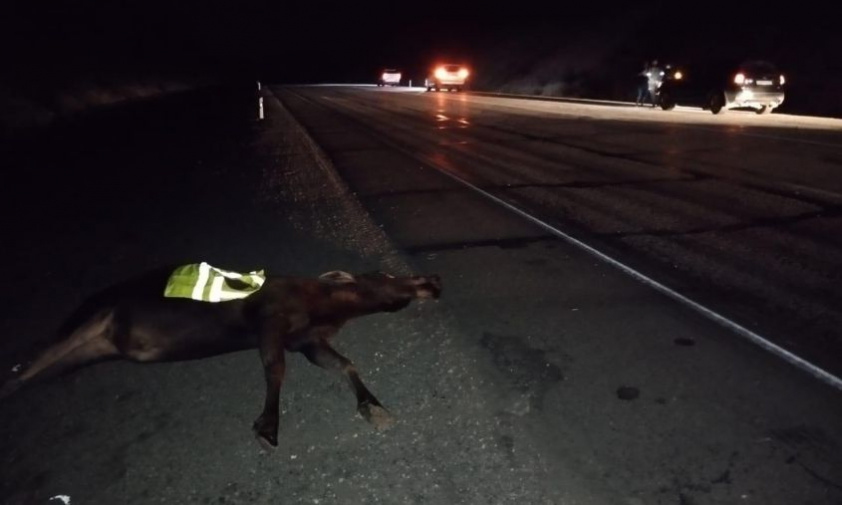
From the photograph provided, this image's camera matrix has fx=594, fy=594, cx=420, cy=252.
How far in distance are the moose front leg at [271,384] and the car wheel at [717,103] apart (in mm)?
20763

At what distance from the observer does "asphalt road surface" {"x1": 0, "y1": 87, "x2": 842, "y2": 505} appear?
104 inches

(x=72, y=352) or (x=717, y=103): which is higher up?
(x=717, y=103)

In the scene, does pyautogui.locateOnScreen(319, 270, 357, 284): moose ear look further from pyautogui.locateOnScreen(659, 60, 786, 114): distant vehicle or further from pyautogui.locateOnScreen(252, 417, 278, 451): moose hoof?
pyautogui.locateOnScreen(659, 60, 786, 114): distant vehicle

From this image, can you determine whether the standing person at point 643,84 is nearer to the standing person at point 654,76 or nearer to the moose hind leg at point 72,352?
the standing person at point 654,76

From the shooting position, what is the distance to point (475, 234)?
6.43m

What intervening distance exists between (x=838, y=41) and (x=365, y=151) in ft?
78.7

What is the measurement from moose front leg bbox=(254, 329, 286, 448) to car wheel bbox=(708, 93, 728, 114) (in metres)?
20.8

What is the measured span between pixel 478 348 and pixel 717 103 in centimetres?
1998

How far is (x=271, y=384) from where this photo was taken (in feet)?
9.78

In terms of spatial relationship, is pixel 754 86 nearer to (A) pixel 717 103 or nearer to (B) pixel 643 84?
(A) pixel 717 103

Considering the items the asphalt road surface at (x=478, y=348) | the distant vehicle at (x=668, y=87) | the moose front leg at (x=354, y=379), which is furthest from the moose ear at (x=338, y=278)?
the distant vehicle at (x=668, y=87)

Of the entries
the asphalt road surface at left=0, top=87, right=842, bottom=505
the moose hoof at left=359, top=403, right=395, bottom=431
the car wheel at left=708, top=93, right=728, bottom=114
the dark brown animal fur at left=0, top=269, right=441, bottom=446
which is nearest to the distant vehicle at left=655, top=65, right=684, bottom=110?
the car wheel at left=708, top=93, right=728, bottom=114

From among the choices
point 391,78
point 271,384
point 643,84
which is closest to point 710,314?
point 271,384

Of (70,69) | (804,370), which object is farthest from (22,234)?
(70,69)
